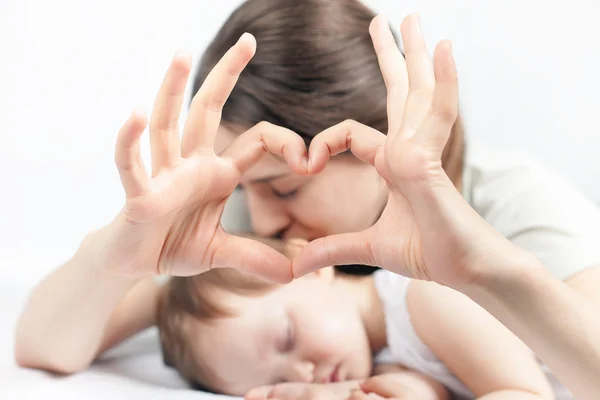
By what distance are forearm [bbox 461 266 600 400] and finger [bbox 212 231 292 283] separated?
22 centimetres

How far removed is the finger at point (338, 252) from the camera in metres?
0.65

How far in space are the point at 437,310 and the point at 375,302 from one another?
141 millimetres

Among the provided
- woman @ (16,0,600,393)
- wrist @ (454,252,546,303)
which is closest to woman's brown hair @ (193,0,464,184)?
woman @ (16,0,600,393)

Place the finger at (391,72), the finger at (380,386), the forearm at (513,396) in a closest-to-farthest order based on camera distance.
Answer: the finger at (391,72) < the forearm at (513,396) < the finger at (380,386)

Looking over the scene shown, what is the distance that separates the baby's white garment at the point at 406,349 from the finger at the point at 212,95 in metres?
0.40

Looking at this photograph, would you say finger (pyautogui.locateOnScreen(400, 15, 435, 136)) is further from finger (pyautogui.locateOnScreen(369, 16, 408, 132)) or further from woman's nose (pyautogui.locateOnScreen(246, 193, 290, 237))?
woman's nose (pyautogui.locateOnScreen(246, 193, 290, 237))

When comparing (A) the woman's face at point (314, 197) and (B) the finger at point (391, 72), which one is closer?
(B) the finger at point (391, 72)

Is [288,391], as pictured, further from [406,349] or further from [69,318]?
[69,318]

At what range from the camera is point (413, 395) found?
2.65ft

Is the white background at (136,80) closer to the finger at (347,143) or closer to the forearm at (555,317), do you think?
the finger at (347,143)

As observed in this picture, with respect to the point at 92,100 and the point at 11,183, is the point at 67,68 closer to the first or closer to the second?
the point at 92,100

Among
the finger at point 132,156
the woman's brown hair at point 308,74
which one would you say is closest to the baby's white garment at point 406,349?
the woman's brown hair at point 308,74

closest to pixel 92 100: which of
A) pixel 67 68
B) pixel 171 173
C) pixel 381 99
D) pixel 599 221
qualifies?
pixel 67 68

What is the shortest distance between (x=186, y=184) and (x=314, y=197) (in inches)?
14.7
